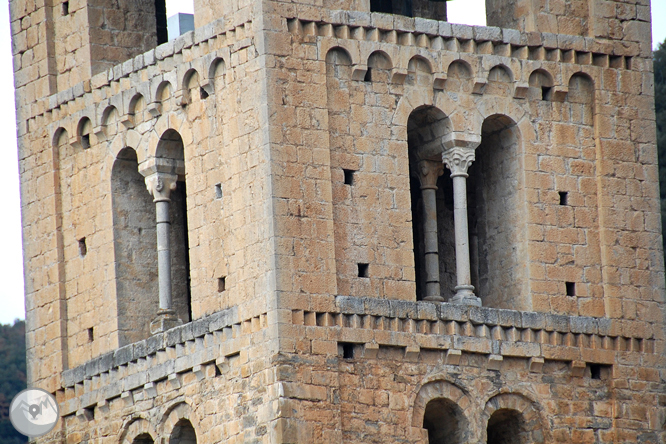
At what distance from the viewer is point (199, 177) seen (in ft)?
109

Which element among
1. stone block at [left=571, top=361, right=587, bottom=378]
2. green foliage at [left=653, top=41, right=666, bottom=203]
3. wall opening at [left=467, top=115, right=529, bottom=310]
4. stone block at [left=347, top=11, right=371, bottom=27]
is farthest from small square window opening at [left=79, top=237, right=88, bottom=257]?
green foliage at [left=653, top=41, right=666, bottom=203]

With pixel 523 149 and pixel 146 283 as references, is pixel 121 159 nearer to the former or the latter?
pixel 146 283

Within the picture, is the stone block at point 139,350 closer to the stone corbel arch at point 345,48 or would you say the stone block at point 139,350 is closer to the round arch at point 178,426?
the round arch at point 178,426

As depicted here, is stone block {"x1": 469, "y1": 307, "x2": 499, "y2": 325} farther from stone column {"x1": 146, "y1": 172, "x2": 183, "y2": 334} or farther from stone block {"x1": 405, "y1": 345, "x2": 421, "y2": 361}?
Result: stone column {"x1": 146, "y1": 172, "x2": 183, "y2": 334}

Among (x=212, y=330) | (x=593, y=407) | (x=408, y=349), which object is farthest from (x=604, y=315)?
(x=212, y=330)

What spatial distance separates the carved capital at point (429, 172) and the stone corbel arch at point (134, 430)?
5.24 meters

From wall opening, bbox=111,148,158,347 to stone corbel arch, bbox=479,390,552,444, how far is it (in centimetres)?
540

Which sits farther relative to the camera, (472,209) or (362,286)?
(472,209)

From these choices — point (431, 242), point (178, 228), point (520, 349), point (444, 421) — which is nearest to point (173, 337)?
point (178, 228)

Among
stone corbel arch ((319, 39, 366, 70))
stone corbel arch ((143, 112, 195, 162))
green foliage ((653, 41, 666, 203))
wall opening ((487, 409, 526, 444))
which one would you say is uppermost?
green foliage ((653, 41, 666, 203))

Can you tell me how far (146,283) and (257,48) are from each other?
4.50m

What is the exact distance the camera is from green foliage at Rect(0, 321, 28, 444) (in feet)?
175

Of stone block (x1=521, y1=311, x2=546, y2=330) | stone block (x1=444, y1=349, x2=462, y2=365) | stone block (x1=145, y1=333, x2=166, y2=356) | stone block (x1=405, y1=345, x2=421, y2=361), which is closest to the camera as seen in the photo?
stone block (x1=405, y1=345, x2=421, y2=361)

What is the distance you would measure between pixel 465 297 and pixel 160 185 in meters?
4.73
